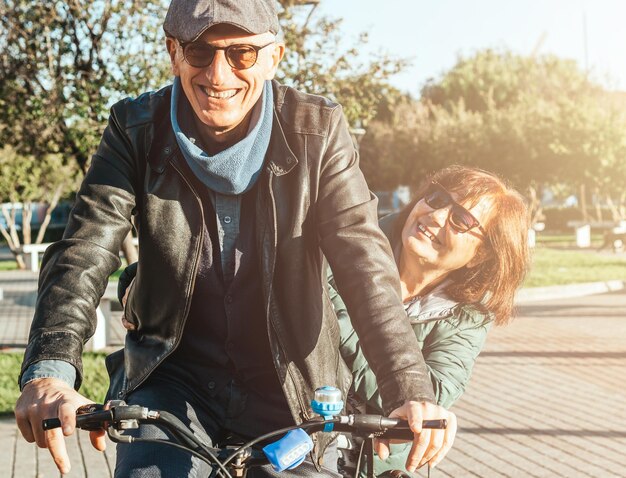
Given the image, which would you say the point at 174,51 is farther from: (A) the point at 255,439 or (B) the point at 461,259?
(B) the point at 461,259

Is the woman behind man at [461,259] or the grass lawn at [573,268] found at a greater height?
the woman behind man at [461,259]

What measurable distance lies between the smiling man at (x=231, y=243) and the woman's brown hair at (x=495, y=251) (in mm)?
→ 903

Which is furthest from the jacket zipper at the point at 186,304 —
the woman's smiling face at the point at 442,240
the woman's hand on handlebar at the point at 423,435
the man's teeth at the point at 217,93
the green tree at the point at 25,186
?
the green tree at the point at 25,186

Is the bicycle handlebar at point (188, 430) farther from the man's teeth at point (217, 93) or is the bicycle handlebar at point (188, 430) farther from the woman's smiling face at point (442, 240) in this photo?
the woman's smiling face at point (442, 240)

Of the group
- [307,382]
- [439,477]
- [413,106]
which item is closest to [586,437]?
[439,477]

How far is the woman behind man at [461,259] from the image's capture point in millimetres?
3223

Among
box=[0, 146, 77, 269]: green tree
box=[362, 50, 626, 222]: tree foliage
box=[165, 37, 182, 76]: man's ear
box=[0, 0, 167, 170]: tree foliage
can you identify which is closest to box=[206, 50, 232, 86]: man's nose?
box=[165, 37, 182, 76]: man's ear

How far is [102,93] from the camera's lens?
13.5 metres

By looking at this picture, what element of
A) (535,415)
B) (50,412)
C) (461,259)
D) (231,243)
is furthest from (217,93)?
(535,415)

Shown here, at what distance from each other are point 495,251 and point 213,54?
1.41m

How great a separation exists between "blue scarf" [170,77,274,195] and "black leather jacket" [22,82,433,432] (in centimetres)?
4

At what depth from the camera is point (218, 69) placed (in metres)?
2.34

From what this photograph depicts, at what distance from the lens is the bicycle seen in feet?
6.23

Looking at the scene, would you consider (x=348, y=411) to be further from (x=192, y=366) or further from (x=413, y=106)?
(x=413, y=106)
